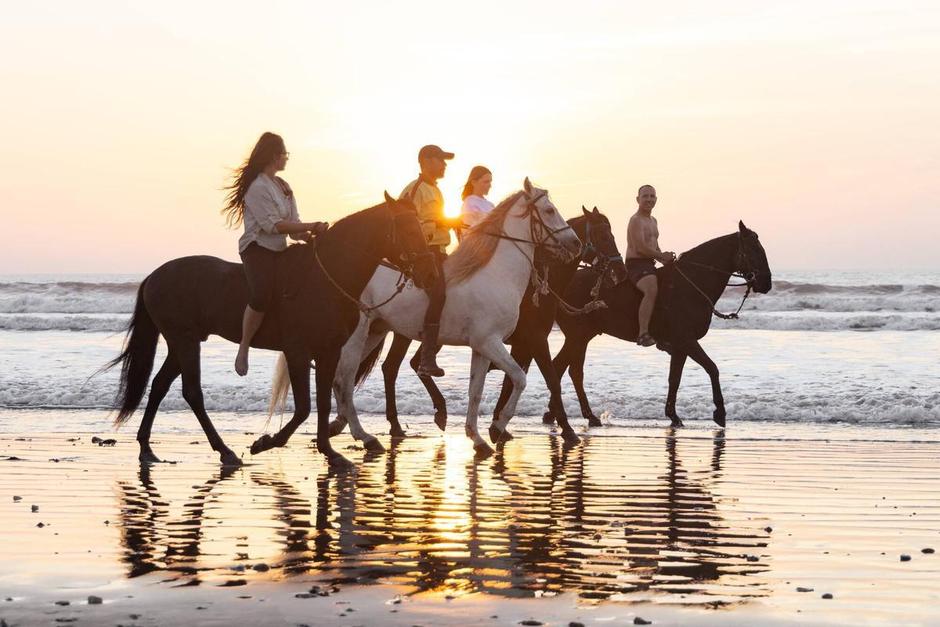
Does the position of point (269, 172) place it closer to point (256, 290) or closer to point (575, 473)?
point (256, 290)

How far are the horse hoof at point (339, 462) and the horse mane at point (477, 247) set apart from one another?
80.4 inches

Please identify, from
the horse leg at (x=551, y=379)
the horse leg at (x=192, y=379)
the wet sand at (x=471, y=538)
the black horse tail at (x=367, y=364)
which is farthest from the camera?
the black horse tail at (x=367, y=364)

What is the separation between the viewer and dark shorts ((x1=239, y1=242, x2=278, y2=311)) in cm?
1079

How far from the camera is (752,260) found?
16078mm

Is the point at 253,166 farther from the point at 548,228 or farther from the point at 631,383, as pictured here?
the point at 631,383

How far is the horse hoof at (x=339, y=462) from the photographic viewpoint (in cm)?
1086

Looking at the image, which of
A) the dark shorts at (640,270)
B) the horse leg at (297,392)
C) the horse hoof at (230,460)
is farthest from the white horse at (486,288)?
the dark shorts at (640,270)

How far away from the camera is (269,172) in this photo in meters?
10.9

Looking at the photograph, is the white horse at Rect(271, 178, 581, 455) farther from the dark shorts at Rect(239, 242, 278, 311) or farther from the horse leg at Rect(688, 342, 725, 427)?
the horse leg at Rect(688, 342, 725, 427)

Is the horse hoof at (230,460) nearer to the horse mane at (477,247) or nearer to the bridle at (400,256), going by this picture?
the bridle at (400,256)

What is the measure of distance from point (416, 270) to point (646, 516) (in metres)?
3.28

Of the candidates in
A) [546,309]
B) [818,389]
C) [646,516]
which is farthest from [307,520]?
[818,389]

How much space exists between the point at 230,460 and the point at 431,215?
2.80 meters

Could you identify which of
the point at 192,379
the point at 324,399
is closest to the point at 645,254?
the point at 324,399
